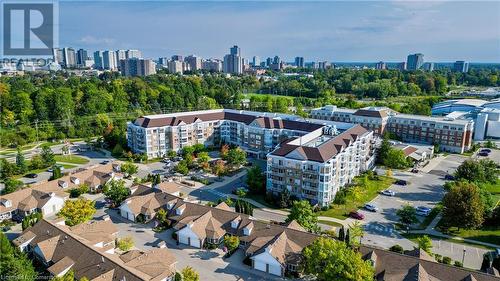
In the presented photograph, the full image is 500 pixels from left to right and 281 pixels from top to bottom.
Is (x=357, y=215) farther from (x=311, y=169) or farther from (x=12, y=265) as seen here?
(x=12, y=265)

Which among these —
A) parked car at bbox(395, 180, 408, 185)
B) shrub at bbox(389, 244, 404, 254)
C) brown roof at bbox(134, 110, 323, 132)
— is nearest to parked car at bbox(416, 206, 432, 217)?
parked car at bbox(395, 180, 408, 185)

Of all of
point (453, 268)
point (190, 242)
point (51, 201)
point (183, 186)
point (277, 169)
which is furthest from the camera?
point (183, 186)

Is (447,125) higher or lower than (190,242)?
higher

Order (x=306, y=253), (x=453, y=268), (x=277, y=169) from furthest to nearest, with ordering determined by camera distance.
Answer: (x=277, y=169)
(x=306, y=253)
(x=453, y=268)

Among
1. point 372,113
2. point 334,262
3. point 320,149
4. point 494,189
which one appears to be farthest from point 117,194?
point 372,113

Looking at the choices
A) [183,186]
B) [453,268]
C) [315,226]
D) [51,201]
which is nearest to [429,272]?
[453,268]

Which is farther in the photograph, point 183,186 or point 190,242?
point 183,186

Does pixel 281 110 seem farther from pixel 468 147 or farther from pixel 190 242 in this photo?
pixel 190 242

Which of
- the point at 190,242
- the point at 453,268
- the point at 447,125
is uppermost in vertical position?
the point at 447,125
